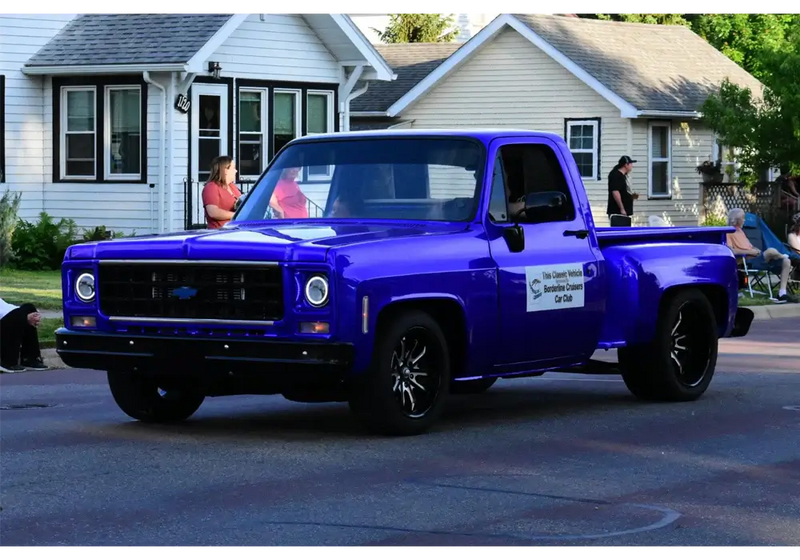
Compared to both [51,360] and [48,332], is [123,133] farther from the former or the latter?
[51,360]

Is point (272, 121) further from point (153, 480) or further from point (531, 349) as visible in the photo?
point (153, 480)

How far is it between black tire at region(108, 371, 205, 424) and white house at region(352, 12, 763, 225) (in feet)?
93.9

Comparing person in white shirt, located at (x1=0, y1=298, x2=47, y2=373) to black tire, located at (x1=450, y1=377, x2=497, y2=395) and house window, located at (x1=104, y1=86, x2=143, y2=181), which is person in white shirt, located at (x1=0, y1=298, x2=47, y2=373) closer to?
black tire, located at (x1=450, y1=377, x2=497, y2=395)

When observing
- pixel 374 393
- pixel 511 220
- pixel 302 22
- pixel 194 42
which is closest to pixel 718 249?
pixel 511 220

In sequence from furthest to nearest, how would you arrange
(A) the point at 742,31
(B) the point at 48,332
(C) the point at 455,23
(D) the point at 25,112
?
(C) the point at 455,23 → (A) the point at 742,31 → (D) the point at 25,112 → (B) the point at 48,332

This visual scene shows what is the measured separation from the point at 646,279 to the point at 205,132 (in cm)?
1900

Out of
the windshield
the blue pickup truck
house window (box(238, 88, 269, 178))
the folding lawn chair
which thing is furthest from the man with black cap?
the windshield

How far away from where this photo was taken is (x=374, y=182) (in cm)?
1133

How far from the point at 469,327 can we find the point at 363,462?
151cm

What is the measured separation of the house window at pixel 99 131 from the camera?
96.9ft

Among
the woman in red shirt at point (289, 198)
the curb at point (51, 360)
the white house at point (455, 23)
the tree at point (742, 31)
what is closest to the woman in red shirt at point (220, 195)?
the curb at point (51, 360)

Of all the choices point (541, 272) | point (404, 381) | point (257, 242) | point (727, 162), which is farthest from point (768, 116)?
point (257, 242)

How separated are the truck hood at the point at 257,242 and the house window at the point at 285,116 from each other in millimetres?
20557

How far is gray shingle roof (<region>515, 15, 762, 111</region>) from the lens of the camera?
131 feet
